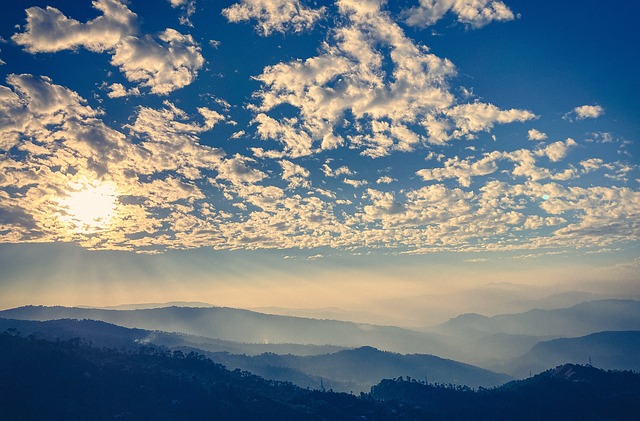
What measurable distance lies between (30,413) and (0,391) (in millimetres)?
18949

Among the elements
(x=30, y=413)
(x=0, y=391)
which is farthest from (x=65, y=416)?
(x=0, y=391)

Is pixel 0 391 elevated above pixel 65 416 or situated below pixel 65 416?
above

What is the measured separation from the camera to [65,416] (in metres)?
195

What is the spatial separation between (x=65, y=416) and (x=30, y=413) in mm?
14201

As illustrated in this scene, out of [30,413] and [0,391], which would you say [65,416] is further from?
[0,391]

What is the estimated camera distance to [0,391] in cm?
19250

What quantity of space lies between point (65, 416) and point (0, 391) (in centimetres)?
3118
